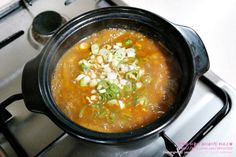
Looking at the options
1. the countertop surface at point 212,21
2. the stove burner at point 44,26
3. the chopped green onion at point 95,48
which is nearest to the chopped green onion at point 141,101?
the chopped green onion at point 95,48

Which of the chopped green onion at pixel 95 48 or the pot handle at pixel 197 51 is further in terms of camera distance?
the chopped green onion at pixel 95 48

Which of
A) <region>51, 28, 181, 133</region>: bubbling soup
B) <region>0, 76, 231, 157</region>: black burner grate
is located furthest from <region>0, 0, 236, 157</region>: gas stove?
<region>51, 28, 181, 133</region>: bubbling soup

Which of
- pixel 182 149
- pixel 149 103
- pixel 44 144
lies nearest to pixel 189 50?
pixel 149 103

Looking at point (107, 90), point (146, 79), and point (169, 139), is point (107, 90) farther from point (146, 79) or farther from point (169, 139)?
point (169, 139)

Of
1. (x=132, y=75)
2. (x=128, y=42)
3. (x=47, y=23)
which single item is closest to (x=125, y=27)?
(x=128, y=42)

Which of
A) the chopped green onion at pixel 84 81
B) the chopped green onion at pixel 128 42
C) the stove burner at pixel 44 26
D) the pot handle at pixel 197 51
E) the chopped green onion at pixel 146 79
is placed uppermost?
the stove burner at pixel 44 26

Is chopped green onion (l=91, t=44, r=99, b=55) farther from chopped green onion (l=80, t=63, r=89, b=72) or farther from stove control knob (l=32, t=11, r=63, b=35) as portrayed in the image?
stove control knob (l=32, t=11, r=63, b=35)

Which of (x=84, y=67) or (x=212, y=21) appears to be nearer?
(x=84, y=67)

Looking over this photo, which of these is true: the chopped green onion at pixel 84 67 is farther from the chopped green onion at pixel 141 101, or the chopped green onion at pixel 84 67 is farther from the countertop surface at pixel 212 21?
the countertop surface at pixel 212 21
